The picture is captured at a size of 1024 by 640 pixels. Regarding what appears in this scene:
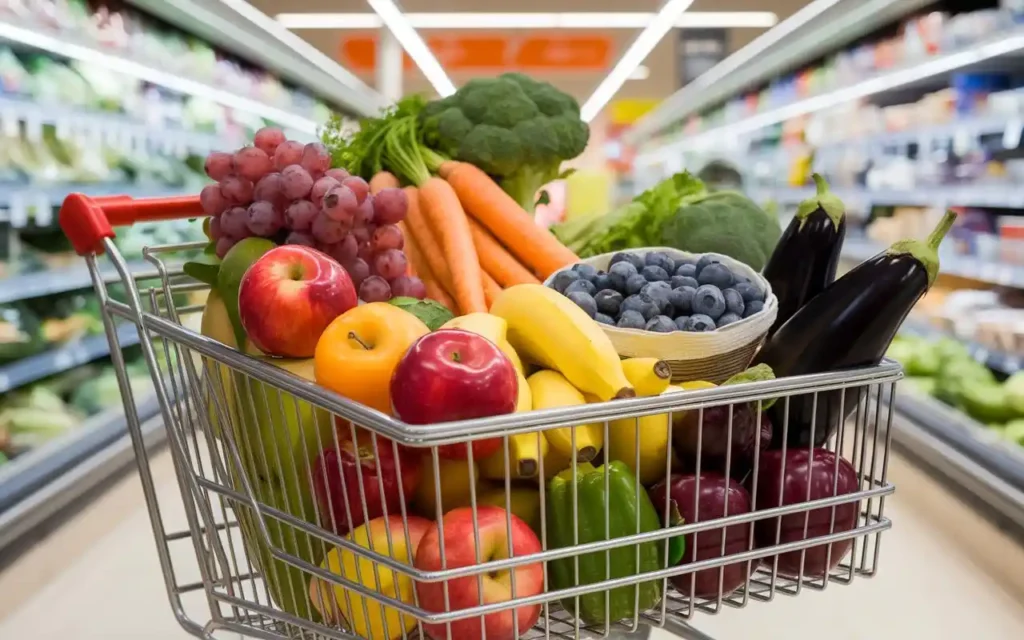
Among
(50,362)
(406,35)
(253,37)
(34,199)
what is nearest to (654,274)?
(34,199)

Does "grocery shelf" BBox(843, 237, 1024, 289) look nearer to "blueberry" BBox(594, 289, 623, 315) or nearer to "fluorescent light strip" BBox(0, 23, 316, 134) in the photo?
"blueberry" BBox(594, 289, 623, 315)

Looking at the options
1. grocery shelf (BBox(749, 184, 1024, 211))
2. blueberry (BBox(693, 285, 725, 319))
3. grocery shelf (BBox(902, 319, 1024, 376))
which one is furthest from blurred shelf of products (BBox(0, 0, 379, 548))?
grocery shelf (BBox(902, 319, 1024, 376))

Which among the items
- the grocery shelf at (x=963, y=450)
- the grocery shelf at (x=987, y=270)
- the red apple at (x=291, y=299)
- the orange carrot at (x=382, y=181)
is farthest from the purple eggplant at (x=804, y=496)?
the grocery shelf at (x=987, y=270)

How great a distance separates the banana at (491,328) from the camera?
821 millimetres

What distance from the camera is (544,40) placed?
8.84 metres

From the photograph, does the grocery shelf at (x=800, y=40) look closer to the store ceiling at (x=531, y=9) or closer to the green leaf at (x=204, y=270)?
the store ceiling at (x=531, y=9)

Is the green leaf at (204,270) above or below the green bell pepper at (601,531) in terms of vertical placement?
above

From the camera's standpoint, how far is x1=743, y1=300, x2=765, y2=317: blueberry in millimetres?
904

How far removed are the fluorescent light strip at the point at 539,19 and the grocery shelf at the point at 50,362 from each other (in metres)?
3.25

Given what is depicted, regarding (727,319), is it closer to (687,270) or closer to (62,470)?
(687,270)

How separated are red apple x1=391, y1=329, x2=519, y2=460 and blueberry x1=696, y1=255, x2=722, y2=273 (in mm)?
375

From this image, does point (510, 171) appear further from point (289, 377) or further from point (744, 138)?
point (744, 138)

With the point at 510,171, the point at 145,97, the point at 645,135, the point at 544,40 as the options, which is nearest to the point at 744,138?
the point at 544,40

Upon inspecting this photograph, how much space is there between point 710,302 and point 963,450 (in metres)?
2.29
